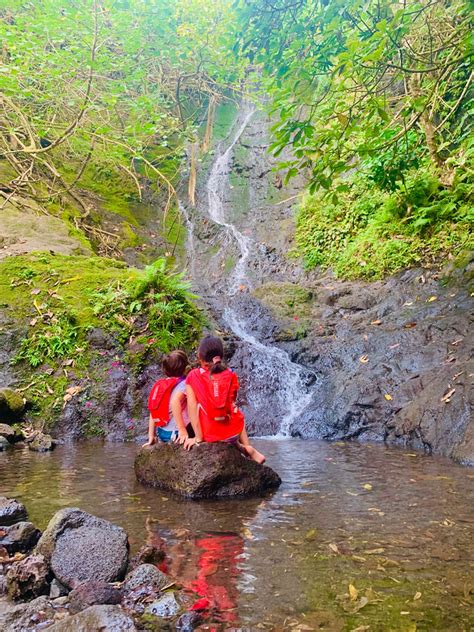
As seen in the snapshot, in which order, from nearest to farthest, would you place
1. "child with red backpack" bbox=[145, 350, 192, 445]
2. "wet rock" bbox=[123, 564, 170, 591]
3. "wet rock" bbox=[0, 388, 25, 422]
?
"wet rock" bbox=[123, 564, 170, 591] < "child with red backpack" bbox=[145, 350, 192, 445] < "wet rock" bbox=[0, 388, 25, 422]

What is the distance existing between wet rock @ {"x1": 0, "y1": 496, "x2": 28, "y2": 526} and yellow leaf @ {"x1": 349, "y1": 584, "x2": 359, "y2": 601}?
8.07 ft

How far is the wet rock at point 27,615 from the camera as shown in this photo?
2.33 metres

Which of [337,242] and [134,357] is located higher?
[337,242]

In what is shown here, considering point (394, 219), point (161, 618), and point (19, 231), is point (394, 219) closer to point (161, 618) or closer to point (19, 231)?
point (19, 231)

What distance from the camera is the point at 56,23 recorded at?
9.00 metres

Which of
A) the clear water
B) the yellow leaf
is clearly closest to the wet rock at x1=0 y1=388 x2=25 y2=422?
the clear water

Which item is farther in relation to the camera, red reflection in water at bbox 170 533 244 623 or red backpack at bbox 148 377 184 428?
red backpack at bbox 148 377 184 428

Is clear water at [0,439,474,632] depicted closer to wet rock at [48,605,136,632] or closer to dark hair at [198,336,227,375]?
wet rock at [48,605,136,632]

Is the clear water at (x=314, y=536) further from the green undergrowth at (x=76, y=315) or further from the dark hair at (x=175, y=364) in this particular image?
the green undergrowth at (x=76, y=315)

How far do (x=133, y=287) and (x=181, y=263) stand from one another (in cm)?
842

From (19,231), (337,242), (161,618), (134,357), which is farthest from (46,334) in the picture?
(337,242)

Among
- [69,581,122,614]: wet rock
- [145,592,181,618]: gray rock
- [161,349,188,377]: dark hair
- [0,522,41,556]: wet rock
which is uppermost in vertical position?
[161,349,188,377]: dark hair

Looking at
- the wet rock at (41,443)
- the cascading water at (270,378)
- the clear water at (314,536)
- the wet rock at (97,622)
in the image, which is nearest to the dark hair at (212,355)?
the clear water at (314,536)

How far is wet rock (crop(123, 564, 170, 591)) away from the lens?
2646 mm
